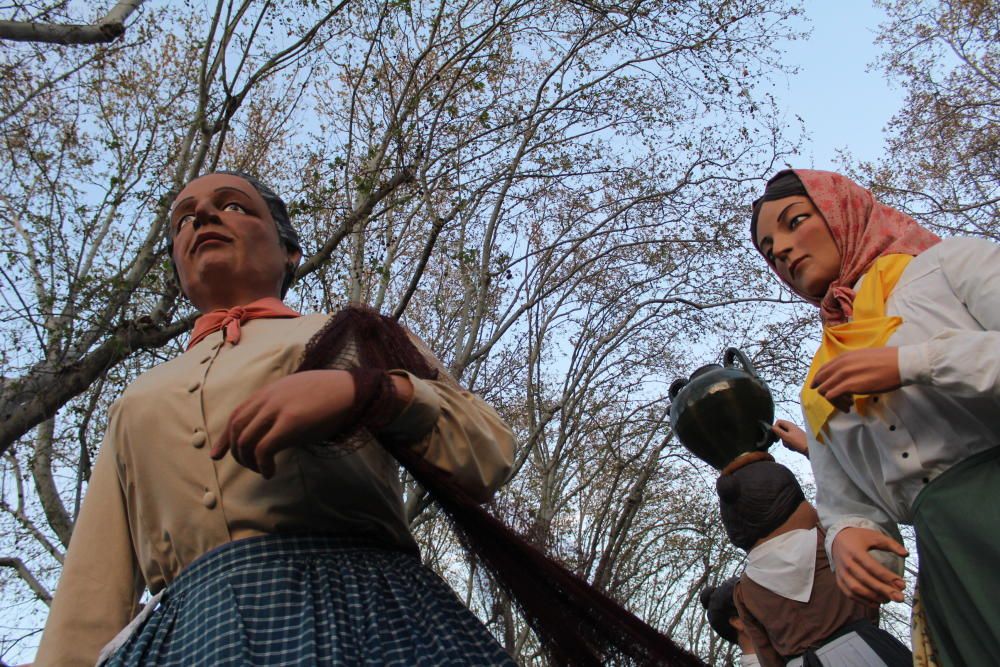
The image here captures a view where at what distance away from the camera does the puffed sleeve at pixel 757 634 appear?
3000 mm

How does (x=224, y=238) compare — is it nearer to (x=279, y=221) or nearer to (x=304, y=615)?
(x=279, y=221)

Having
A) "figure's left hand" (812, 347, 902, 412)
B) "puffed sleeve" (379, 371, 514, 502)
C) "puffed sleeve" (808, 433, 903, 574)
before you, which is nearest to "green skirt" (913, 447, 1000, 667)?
"puffed sleeve" (808, 433, 903, 574)

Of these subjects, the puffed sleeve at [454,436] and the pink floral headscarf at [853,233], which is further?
the pink floral headscarf at [853,233]

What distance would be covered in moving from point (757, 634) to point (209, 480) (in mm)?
2251

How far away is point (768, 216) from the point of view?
213 cm

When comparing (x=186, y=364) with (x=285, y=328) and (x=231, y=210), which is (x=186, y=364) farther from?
(x=231, y=210)

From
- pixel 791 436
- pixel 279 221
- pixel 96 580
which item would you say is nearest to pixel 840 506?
pixel 791 436

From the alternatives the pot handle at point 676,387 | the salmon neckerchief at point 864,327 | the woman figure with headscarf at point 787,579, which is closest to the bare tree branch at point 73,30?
the pot handle at point 676,387

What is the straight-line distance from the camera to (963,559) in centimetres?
151

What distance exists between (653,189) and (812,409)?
24.1ft

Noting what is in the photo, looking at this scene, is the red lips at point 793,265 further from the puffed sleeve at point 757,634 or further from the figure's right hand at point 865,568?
the puffed sleeve at point 757,634

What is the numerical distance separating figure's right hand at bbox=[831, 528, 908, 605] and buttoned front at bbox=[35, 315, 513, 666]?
0.71m

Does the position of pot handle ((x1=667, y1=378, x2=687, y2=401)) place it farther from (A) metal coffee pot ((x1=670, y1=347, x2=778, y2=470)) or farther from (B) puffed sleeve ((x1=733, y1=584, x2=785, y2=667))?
(B) puffed sleeve ((x1=733, y1=584, x2=785, y2=667))

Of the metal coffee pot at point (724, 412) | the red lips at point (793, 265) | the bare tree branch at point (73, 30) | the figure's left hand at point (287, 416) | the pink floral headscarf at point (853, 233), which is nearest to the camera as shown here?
the figure's left hand at point (287, 416)
